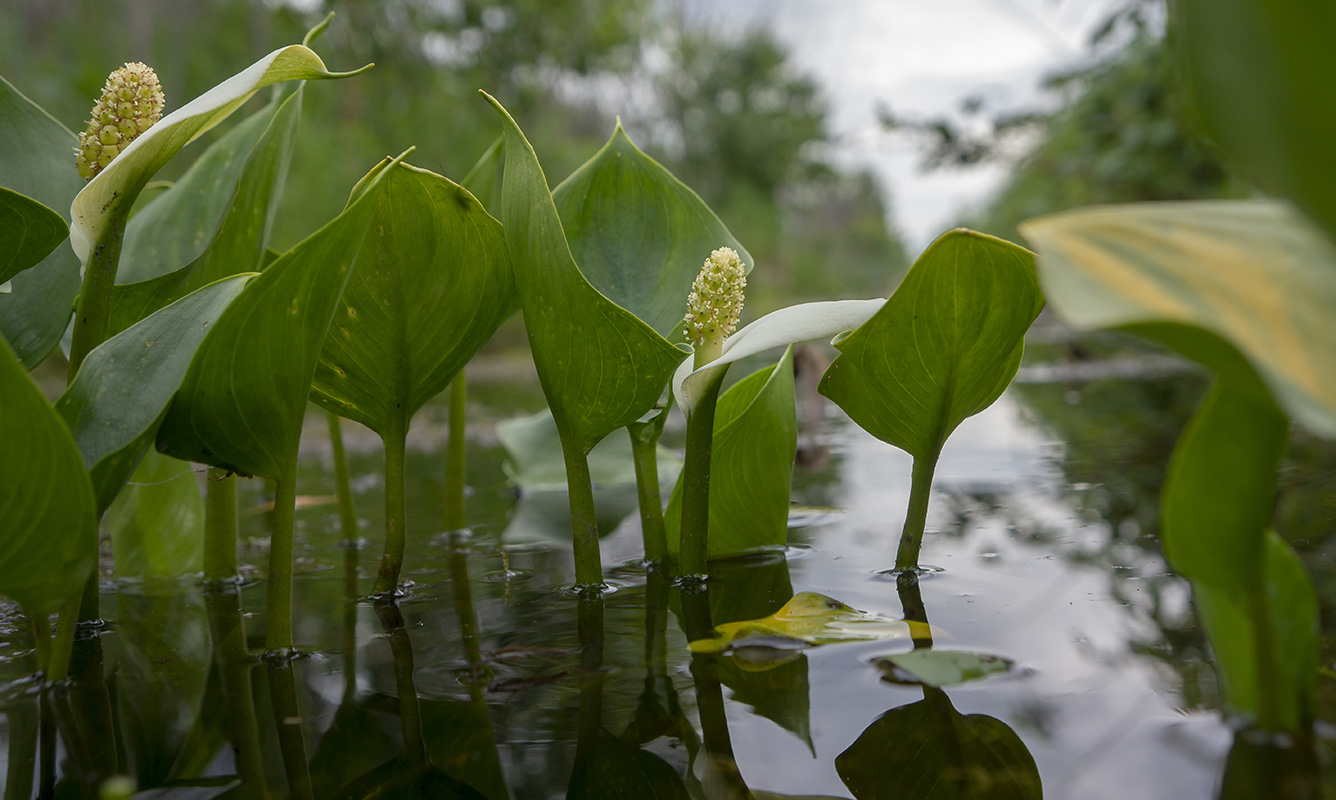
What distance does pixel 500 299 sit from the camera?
902 millimetres

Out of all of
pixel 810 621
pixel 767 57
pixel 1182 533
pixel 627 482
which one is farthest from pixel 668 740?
pixel 767 57

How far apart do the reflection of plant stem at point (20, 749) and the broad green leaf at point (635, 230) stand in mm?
642

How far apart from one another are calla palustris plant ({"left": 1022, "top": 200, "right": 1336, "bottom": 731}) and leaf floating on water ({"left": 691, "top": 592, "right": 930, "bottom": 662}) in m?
0.29

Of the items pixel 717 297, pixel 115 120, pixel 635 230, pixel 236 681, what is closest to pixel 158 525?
pixel 236 681

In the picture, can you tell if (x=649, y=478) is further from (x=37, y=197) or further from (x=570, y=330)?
(x=37, y=197)

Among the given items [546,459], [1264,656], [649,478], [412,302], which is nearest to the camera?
[1264,656]

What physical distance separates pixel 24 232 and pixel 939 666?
807mm

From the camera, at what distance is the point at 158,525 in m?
1.14

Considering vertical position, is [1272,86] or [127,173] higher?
[127,173]

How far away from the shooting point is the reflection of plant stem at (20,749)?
1.90ft

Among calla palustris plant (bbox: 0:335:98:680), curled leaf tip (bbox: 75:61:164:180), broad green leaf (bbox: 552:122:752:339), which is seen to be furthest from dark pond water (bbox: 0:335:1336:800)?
curled leaf tip (bbox: 75:61:164:180)

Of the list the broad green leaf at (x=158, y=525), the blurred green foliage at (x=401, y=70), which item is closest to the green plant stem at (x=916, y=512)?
the broad green leaf at (x=158, y=525)

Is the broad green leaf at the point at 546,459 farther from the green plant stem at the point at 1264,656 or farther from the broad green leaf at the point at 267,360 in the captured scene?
the green plant stem at the point at 1264,656

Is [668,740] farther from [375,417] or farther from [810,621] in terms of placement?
[375,417]
